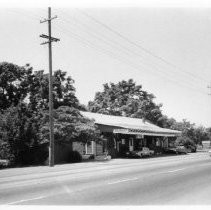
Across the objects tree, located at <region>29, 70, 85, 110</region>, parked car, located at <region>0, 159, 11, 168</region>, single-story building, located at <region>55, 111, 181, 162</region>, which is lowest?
→ parked car, located at <region>0, 159, 11, 168</region>

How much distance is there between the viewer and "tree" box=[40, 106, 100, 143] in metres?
31.3

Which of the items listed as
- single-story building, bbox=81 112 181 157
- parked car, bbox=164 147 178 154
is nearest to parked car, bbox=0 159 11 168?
single-story building, bbox=81 112 181 157

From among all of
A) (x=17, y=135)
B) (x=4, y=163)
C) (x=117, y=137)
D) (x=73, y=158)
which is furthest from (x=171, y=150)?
(x=4, y=163)

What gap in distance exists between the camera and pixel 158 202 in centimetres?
1069

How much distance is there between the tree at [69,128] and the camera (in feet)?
103

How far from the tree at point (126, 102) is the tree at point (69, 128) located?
128ft

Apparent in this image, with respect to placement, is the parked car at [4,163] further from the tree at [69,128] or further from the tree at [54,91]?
the tree at [54,91]

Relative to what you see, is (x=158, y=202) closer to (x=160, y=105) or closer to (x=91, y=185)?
(x=91, y=185)

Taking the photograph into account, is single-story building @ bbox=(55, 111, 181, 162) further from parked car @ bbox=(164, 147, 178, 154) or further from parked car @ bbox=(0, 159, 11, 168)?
parked car @ bbox=(0, 159, 11, 168)

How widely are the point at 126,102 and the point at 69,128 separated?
53.4m

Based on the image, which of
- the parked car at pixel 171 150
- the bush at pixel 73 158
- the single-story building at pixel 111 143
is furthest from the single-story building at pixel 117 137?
the bush at pixel 73 158

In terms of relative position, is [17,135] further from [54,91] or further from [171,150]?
[171,150]

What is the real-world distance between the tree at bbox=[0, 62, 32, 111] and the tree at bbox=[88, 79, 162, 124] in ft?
107

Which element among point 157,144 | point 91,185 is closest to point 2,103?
point 157,144
